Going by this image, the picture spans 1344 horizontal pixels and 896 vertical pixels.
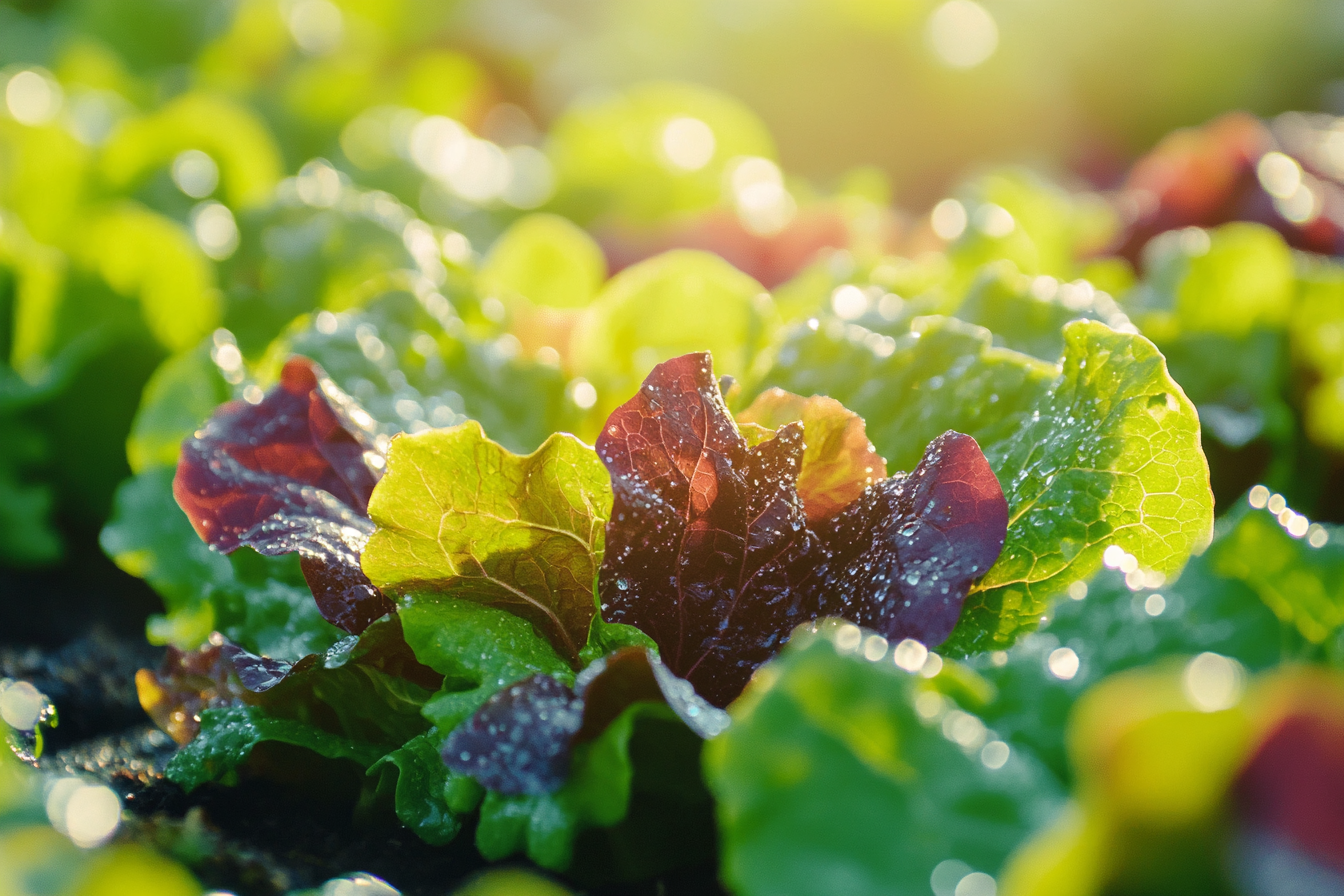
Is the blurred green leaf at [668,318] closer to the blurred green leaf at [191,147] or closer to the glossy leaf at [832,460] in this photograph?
the glossy leaf at [832,460]

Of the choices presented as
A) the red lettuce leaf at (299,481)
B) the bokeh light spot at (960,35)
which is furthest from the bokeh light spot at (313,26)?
the red lettuce leaf at (299,481)

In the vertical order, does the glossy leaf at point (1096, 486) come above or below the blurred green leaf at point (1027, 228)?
above

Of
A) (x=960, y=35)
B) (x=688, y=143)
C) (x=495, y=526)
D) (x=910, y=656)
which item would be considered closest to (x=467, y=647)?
(x=495, y=526)

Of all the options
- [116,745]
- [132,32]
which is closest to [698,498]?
[116,745]

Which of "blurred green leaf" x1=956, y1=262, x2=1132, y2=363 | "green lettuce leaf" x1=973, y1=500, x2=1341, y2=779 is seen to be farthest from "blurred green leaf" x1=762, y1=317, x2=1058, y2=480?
"green lettuce leaf" x1=973, y1=500, x2=1341, y2=779

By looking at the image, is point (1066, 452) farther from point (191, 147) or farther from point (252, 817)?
point (191, 147)
